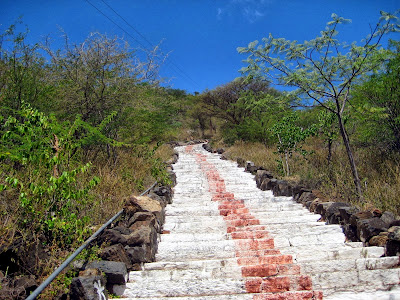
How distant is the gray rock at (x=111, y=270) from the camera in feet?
11.3

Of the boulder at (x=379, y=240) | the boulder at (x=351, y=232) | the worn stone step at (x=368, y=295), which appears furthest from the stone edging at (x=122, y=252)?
the boulder at (x=379, y=240)

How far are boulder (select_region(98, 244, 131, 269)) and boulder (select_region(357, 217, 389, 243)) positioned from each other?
11.7 ft

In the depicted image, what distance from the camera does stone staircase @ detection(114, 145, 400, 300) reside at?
3.47 metres

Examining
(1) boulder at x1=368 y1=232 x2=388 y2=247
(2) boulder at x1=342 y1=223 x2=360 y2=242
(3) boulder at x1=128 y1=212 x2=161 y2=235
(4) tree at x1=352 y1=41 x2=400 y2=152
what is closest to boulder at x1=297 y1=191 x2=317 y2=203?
→ (2) boulder at x1=342 y1=223 x2=360 y2=242

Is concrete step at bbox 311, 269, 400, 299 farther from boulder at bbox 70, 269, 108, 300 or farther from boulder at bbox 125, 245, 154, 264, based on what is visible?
boulder at bbox 70, 269, 108, 300

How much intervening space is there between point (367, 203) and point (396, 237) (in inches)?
73.5

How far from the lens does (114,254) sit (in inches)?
149

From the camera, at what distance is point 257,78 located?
711 cm

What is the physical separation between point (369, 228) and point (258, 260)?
1.79m

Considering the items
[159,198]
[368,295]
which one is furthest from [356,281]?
[159,198]

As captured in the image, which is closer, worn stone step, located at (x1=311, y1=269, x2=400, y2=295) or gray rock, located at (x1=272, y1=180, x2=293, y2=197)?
worn stone step, located at (x1=311, y1=269, x2=400, y2=295)

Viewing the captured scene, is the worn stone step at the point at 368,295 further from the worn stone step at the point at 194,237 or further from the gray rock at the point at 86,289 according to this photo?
the gray rock at the point at 86,289

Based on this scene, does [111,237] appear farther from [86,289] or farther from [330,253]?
[330,253]

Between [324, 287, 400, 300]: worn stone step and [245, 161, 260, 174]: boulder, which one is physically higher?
[245, 161, 260, 174]: boulder
